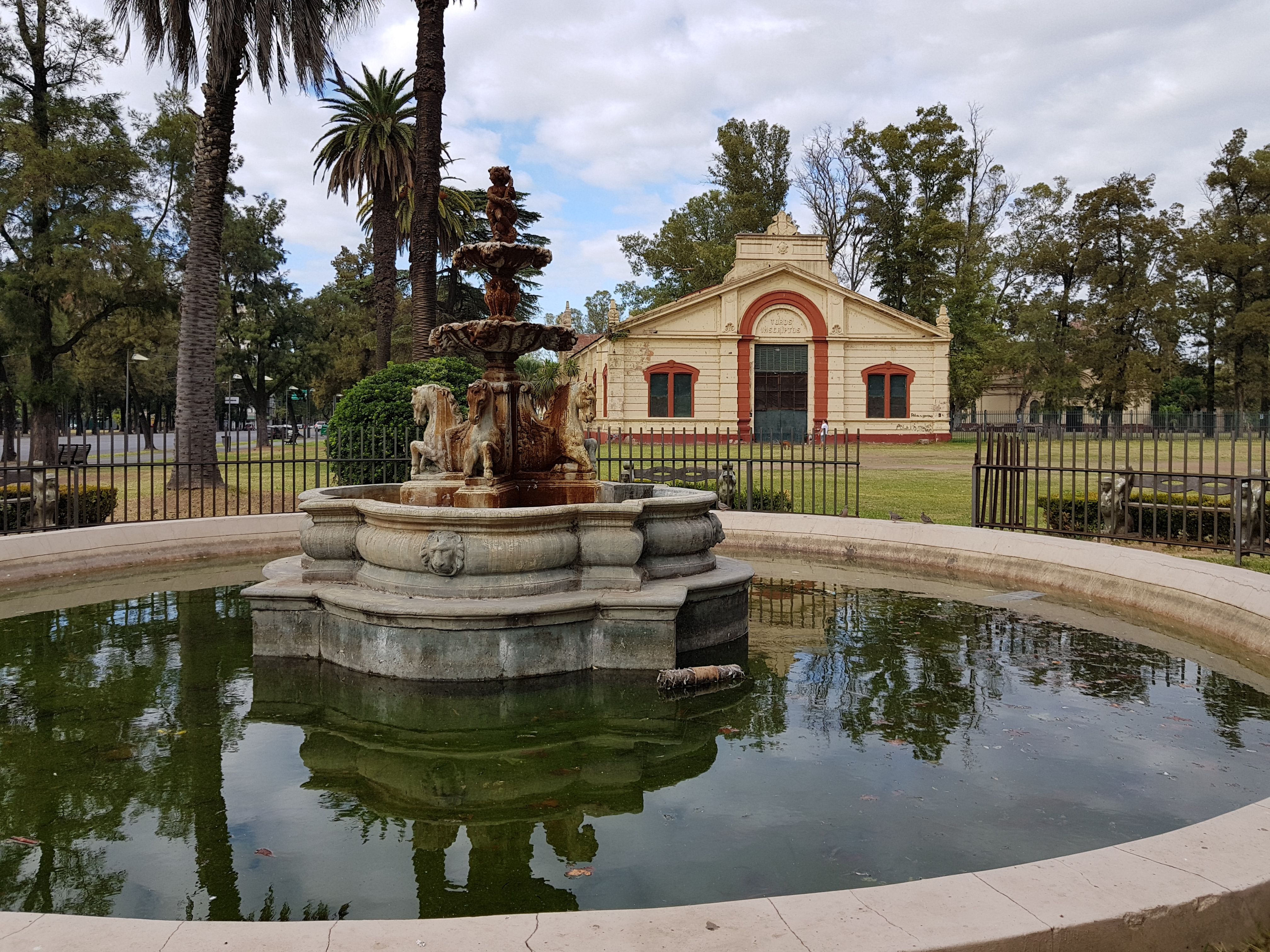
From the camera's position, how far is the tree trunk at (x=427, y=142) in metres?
18.5

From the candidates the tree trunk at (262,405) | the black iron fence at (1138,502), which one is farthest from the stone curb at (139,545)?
the tree trunk at (262,405)

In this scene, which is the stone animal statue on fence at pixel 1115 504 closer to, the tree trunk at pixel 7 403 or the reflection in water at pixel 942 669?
the reflection in water at pixel 942 669

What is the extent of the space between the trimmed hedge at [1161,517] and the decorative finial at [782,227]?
30283 mm

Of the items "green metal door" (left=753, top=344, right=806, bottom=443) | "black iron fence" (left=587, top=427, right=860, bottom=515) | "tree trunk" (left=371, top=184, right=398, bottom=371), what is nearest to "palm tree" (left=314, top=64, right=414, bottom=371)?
"tree trunk" (left=371, top=184, right=398, bottom=371)

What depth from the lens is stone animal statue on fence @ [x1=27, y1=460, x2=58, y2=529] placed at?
11.5 metres

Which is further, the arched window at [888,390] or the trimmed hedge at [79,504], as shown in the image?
the arched window at [888,390]

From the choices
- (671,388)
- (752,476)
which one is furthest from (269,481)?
(671,388)

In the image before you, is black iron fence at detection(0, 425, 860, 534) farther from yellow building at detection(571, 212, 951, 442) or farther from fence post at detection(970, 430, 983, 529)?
yellow building at detection(571, 212, 951, 442)

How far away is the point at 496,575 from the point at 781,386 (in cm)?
3714

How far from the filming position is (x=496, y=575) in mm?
6562

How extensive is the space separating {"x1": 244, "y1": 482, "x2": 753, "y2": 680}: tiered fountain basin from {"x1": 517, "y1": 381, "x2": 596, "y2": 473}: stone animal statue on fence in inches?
60.7

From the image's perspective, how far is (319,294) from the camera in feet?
160

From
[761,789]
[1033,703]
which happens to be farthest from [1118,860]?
[1033,703]

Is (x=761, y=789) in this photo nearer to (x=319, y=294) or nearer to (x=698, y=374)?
(x=698, y=374)
